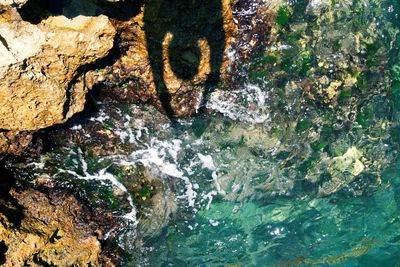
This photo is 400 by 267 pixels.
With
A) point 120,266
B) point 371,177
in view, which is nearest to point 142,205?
point 120,266

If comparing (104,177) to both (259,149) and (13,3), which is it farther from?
(13,3)

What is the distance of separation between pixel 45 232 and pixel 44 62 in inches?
78.6

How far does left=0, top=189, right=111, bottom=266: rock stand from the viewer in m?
3.50

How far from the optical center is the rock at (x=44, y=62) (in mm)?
2828

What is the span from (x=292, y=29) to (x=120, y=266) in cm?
413

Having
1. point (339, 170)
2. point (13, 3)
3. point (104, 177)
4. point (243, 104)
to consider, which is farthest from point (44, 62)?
point (339, 170)

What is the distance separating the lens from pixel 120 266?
4.84 m

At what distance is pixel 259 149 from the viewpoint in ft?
17.4

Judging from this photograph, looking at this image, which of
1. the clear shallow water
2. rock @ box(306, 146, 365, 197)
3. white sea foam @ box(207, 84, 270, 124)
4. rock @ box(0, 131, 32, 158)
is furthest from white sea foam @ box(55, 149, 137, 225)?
rock @ box(306, 146, 365, 197)

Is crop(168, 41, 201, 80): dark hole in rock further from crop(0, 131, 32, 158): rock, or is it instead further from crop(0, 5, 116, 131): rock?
crop(0, 131, 32, 158): rock

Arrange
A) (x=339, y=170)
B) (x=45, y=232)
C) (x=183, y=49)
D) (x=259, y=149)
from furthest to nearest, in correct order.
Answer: (x=339, y=170) < (x=259, y=149) < (x=183, y=49) < (x=45, y=232)

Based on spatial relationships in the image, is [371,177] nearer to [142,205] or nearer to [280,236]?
[280,236]

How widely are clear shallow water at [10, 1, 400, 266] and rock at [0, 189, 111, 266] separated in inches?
12.2

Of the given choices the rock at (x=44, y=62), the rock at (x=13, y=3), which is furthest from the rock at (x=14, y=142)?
the rock at (x=13, y=3)
